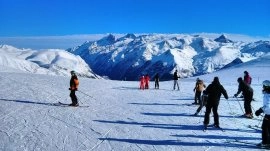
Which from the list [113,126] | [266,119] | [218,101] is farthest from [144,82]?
[266,119]

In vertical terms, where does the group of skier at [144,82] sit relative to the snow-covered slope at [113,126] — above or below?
above

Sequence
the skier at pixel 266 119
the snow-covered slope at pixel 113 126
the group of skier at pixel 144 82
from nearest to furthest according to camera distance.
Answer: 1. the skier at pixel 266 119
2. the snow-covered slope at pixel 113 126
3. the group of skier at pixel 144 82

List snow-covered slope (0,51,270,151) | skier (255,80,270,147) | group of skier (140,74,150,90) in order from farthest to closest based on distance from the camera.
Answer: group of skier (140,74,150,90)
snow-covered slope (0,51,270,151)
skier (255,80,270,147)

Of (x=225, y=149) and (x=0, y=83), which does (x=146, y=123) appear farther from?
(x=0, y=83)

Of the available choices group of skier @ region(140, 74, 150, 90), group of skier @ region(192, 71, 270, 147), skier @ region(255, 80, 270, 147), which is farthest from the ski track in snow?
group of skier @ region(140, 74, 150, 90)

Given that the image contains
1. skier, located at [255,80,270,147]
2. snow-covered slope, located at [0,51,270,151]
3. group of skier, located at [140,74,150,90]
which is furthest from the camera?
group of skier, located at [140,74,150,90]

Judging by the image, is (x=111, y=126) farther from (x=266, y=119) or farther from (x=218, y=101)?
(x=266, y=119)

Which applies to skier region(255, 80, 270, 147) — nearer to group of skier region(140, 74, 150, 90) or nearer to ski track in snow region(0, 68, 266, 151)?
ski track in snow region(0, 68, 266, 151)

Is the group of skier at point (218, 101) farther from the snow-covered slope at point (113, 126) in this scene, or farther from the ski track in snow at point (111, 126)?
the ski track in snow at point (111, 126)

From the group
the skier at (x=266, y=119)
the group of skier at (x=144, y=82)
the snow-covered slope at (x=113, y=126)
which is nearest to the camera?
the skier at (x=266, y=119)

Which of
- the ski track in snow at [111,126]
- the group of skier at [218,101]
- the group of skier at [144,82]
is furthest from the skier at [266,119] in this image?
the group of skier at [144,82]

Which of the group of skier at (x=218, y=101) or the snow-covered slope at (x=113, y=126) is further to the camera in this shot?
the snow-covered slope at (x=113, y=126)

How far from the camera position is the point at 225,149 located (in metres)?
14.6

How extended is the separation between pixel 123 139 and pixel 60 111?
693 centimetres
